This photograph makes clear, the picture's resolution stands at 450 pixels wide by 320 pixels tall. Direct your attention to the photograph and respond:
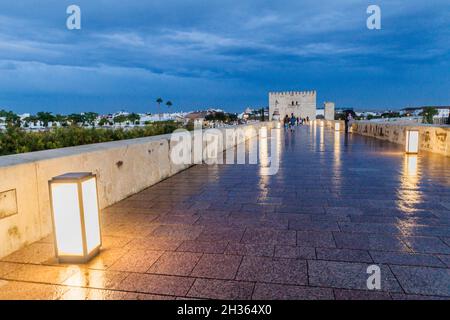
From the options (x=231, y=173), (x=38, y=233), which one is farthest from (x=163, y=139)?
(x=38, y=233)

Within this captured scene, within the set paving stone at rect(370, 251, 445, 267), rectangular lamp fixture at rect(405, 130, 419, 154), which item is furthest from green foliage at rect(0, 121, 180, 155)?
rectangular lamp fixture at rect(405, 130, 419, 154)

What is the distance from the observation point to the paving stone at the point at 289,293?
2.64 meters

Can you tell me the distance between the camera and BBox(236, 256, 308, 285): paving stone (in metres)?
2.92

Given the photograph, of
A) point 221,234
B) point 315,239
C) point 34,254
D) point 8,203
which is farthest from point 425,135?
point 8,203

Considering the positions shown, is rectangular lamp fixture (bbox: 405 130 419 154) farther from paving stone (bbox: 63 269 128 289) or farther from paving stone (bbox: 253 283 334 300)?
paving stone (bbox: 63 269 128 289)

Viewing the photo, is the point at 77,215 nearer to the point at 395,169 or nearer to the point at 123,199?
the point at 123,199

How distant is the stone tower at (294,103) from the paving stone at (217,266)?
66.9 meters

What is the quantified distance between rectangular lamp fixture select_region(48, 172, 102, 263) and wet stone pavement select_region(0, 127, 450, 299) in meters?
0.16

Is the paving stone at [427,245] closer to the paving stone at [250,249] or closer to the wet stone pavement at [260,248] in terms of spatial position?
the wet stone pavement at [260,248]

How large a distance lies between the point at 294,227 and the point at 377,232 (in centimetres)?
100

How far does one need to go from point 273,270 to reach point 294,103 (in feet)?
226

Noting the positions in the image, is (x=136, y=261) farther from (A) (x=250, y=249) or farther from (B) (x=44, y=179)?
(B) (x=44, y=179)

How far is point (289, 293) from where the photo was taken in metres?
2.70

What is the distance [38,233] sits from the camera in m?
3.89
